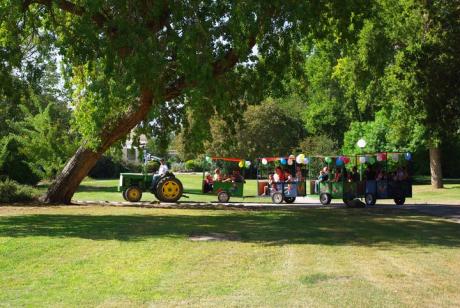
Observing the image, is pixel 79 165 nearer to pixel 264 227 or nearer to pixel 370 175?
pixel 264 227

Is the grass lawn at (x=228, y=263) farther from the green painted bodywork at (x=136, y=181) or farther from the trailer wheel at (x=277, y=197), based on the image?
the green painted bodywork at (x=136, y=181)

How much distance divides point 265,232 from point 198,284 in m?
6.15

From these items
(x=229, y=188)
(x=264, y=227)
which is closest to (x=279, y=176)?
(x=229, y=188)

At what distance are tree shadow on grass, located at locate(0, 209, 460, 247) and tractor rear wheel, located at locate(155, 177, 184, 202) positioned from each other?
6.29 meters

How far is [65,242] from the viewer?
11.9m

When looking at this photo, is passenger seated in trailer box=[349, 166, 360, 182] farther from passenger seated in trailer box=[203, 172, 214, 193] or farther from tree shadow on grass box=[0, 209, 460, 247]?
passenger seated in trailer box=[203, 172, 214, 193]

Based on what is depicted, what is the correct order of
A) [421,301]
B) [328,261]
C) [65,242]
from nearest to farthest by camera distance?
[421,301]
[328,261]
[65,242]

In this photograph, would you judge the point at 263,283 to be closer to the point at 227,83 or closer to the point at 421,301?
the point at 421,301

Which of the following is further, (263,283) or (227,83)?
(227,83)

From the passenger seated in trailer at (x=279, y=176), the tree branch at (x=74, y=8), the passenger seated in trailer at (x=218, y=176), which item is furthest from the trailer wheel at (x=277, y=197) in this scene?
the tree branch at (x=74, y=8)

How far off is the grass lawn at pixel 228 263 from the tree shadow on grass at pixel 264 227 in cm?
3

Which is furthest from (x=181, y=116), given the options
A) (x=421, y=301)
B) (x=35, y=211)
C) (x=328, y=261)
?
(x=421, y=301)

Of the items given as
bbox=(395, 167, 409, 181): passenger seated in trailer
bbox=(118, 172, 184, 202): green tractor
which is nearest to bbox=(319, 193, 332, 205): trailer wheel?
bbox=(395, 167, 409, 181): passenger seated in trailer

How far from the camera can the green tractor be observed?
25.4 meters
